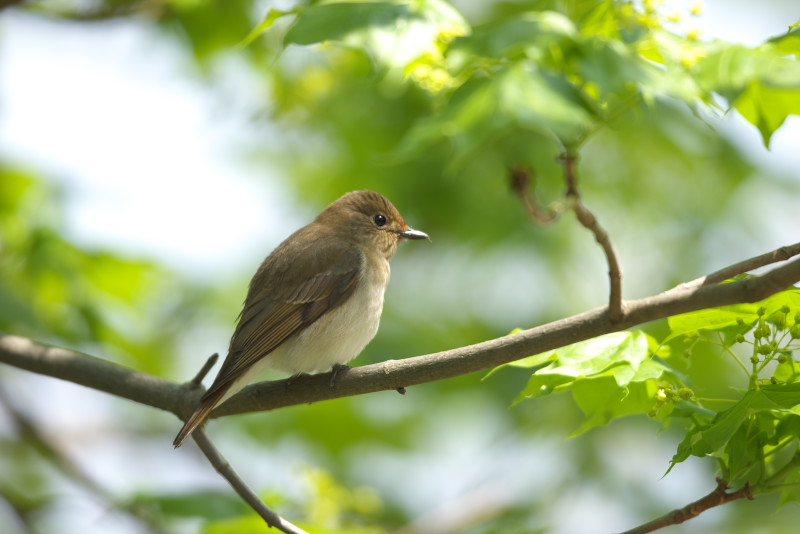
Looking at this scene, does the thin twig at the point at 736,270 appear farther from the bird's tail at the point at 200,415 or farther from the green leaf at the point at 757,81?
the bird's tail at the point at 200,415

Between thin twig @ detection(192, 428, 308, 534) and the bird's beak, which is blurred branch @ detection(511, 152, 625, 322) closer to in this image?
thin twig @ detection(192, 428, 308, 534)

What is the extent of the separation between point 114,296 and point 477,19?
151 inches

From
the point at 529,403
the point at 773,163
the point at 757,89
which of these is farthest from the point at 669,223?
the point at 757,89

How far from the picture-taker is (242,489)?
359 cm

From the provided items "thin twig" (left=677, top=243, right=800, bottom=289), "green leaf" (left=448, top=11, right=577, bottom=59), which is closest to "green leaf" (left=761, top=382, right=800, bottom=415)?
"thin twig" (left=677, top=243, right=800, bottom=289)

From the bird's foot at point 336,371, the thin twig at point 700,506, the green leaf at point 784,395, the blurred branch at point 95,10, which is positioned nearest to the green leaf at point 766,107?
the green leaf at point 784,395

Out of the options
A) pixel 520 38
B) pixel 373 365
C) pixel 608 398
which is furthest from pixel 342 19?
pixel 608 398

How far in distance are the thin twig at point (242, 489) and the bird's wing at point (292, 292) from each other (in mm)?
758

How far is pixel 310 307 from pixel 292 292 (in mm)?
145

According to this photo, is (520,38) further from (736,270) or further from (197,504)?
(197,504)

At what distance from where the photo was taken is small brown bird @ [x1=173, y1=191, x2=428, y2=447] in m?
4.70

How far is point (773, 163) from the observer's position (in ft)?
26.0

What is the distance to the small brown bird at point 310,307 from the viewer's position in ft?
15.4

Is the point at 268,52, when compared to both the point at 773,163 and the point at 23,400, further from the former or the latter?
the point at 773,163
